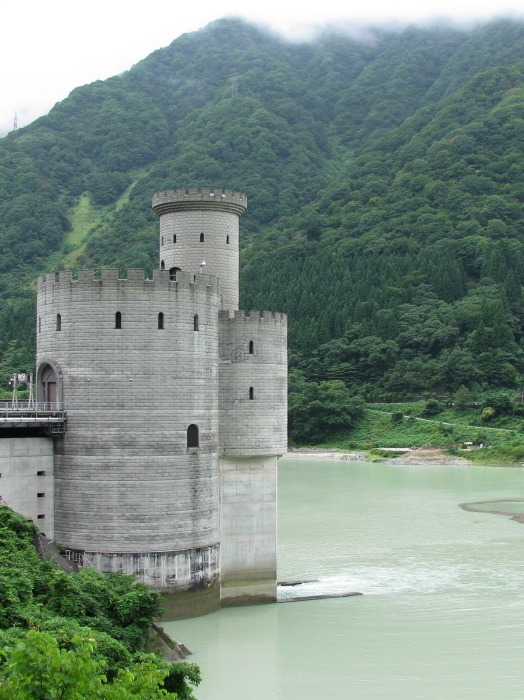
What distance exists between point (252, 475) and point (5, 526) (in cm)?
703

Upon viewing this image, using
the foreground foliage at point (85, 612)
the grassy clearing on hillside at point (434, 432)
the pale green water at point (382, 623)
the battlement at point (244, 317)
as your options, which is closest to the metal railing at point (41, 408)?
the foreground foliage at point (85, 612)

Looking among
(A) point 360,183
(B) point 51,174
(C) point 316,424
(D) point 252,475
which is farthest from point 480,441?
(B) point 51,174

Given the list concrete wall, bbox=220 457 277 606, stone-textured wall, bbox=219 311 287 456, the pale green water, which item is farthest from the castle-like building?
the pale green water

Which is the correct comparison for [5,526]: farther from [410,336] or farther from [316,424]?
[410,336]

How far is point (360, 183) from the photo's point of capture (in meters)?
147

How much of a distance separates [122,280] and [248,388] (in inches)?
183

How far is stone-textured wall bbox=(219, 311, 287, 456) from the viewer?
990 inches

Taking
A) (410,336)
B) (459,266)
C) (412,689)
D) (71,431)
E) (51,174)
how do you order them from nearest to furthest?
(412,689) → (71,431) → (410,336) → (459,266) → (51,174)

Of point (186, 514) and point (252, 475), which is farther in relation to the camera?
point (252, 475)

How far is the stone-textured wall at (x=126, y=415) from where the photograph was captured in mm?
22203

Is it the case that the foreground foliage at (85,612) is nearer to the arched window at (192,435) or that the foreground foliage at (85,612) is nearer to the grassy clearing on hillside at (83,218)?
the arched window at (192,435)

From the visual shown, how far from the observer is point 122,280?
74.5 feet

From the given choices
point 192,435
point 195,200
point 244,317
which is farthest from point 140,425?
point 195,200

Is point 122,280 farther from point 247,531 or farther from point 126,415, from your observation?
point 247,531
